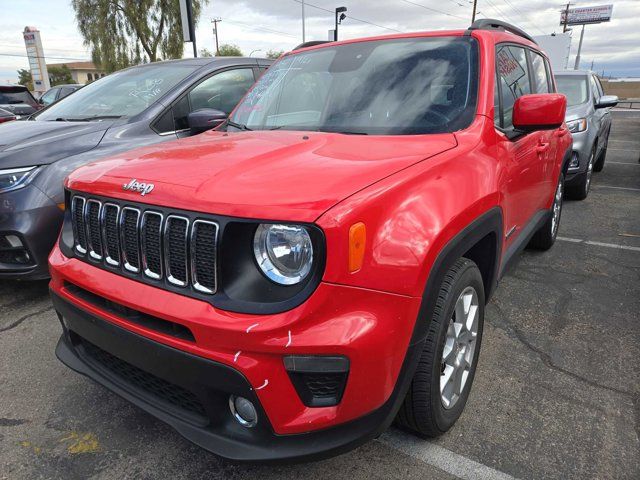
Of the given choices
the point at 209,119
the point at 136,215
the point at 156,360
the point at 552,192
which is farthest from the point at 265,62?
the point at 156,360

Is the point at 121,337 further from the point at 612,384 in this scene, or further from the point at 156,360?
the point at 612,384

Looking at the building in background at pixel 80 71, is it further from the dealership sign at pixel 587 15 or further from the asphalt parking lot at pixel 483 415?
the asphalt parking lot at pixel 483 415

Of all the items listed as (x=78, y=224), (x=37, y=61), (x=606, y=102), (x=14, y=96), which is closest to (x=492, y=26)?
(x=78, y=224)

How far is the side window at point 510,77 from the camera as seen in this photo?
2.73 metres

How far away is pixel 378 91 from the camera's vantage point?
257cm

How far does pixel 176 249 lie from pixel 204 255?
135 millimetres

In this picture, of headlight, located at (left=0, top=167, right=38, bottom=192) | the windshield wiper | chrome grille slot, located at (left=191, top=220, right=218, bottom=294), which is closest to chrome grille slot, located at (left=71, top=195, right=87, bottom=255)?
chrome grille slot, located at (left=191, top=220, right=218, bottom=294)

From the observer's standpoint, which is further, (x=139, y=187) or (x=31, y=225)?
(x=31, y=225)

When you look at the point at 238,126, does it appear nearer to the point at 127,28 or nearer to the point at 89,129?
the point at 89,129

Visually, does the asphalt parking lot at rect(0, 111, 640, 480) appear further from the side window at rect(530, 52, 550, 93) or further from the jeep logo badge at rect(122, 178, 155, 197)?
the side window at rect(530, 52, 550, 93)

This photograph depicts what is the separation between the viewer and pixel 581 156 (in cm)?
621

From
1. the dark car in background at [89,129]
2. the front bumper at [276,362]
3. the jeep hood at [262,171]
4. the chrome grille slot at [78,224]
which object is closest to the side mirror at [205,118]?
the dark car in background at [89,129]

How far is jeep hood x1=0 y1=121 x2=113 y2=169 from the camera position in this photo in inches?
128

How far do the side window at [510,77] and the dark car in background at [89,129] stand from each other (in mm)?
1897
